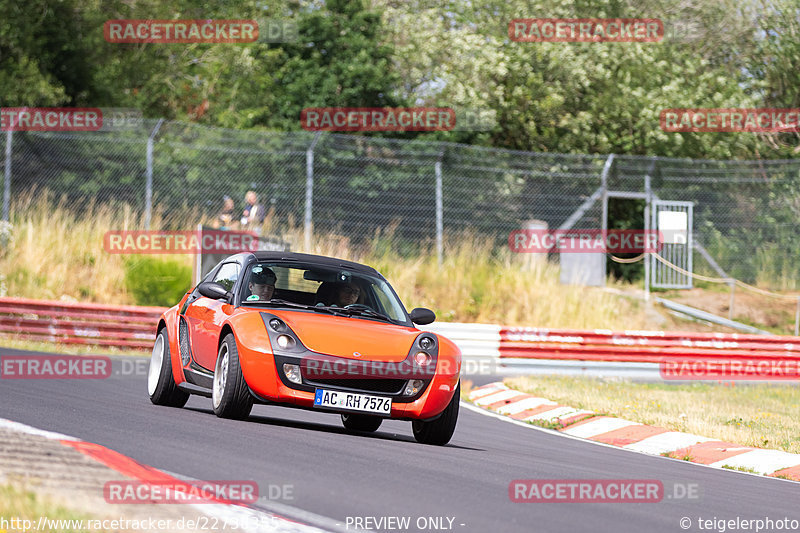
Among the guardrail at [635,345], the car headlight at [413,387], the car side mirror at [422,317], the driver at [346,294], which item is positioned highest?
the driver at [346,294]

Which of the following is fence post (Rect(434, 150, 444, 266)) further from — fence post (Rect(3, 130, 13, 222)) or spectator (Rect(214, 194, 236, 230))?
fence post (Rect(3, 130, 13, 222))

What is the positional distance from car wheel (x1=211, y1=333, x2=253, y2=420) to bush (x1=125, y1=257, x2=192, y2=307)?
1283 centimetres

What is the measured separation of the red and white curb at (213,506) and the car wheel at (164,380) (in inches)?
123

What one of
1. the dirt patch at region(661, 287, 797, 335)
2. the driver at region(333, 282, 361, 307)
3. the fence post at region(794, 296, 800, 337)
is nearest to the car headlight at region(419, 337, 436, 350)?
the driver at region(333, 282, 361, 307)

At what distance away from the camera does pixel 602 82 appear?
32969mm

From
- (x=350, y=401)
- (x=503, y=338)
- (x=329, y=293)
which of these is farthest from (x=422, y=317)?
(x=503, y=338)

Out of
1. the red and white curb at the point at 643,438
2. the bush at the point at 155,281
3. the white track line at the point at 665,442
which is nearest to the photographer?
the red and white curb at the point at 643,438

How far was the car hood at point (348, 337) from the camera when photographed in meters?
8.59

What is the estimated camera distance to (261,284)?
9.58 meters

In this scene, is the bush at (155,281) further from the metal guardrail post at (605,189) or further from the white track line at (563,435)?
the metal guardrail post at (605,189)

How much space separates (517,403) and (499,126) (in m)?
19.2

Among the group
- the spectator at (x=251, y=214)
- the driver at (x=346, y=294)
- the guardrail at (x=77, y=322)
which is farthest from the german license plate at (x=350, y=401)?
the spectator at (x=251, y=214)

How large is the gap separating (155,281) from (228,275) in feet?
39.1

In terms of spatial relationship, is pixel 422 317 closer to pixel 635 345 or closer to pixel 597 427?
pixel 597 427
